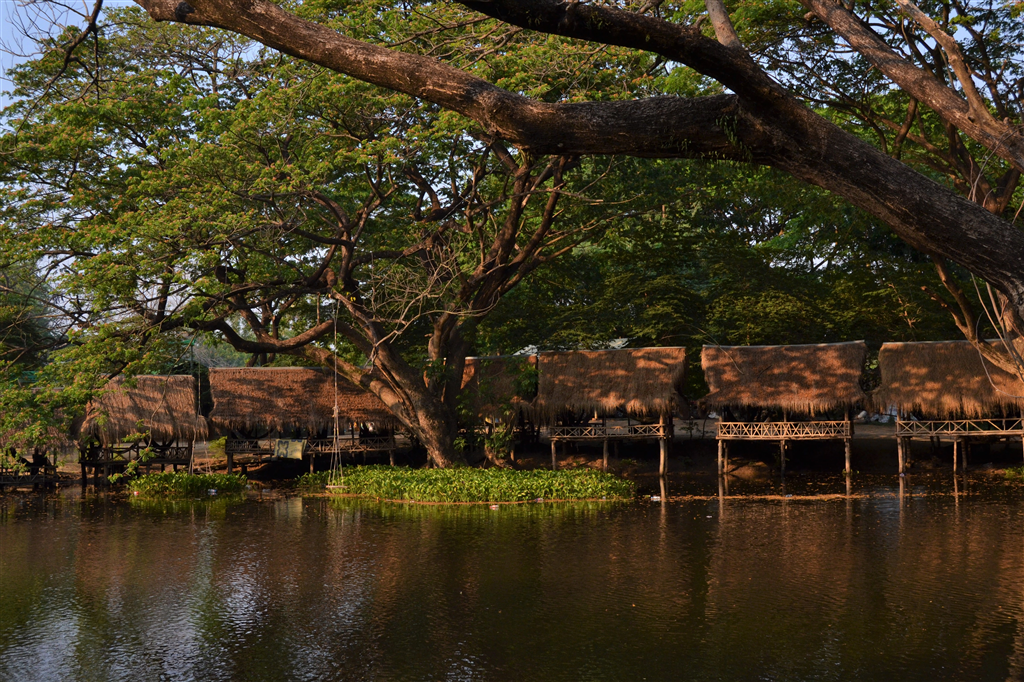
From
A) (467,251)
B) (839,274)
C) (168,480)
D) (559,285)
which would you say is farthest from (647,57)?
(168,480)

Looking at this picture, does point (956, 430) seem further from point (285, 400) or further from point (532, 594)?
point (285, 400)

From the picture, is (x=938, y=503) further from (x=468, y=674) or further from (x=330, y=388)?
(x=330, y=388)

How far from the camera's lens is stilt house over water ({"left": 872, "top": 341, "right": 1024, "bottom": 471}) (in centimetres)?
2108

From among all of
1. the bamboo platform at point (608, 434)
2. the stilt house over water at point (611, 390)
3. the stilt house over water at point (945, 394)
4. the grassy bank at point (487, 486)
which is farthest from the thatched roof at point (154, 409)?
the stilt house over water at point (945, 394)

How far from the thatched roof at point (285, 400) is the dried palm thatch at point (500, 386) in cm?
256

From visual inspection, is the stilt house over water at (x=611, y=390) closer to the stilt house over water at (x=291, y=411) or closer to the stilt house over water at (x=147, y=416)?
the stilt house over water at (x=291, y=411)

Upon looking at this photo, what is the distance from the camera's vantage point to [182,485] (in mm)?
20953

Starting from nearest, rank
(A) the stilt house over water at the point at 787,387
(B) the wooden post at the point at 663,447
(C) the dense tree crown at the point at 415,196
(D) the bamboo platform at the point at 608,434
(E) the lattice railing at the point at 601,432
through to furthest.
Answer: (C) the dense tree crown at the point at 415,196 < (A) the stilt house over water at the point at 787,387 < (B) the wooden post at the point at 663,447 < (D) the bamboo platform at the point at 608,434 < (E) the lattice railing at the point at 601,432

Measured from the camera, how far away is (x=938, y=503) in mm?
16484

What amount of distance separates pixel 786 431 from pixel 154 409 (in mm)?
16579

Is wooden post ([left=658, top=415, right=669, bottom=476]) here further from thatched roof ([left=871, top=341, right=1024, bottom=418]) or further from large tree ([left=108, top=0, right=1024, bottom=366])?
large tree ([left=108, top=0, right=1024, bottom=366])

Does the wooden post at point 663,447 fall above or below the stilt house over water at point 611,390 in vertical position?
below

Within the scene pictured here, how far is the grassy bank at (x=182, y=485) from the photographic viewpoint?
825 inches

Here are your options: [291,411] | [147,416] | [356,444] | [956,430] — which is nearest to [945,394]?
[956,430]
